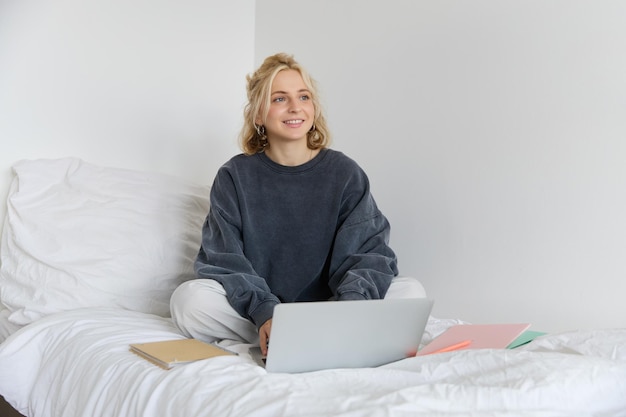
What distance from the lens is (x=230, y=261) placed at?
150 centimetres

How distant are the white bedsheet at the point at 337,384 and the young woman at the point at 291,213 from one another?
0.29 meters

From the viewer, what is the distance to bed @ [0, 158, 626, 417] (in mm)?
833

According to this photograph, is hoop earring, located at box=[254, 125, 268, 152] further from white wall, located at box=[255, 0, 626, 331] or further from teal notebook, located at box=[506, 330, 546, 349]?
teal notebook, located at box=[506, 330, 546, 349]

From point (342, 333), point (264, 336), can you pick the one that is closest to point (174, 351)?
point (264, 336)

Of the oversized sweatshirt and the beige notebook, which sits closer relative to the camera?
the beige notebook

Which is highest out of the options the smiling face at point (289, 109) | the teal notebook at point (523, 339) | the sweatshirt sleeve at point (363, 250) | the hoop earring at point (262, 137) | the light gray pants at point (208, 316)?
the smiling face at point (289, 109)

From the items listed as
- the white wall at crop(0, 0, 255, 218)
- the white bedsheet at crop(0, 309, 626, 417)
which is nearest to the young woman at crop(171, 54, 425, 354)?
the white bedsheet at crop(0, 309, 626, 417)

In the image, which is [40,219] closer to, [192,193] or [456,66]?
[192,193]

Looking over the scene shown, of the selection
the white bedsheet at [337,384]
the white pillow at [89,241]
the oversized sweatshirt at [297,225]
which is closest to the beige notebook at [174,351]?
the white bedsheet at [337,384]

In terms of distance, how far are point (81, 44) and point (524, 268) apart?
136 centimetres

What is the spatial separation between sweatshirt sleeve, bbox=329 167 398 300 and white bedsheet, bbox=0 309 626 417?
0.32 meters

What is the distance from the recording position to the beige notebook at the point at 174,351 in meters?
1.11

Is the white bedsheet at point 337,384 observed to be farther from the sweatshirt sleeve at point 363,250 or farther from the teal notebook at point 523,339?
the sweatshirt sleeve at point 363,250

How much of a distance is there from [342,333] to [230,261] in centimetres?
51
